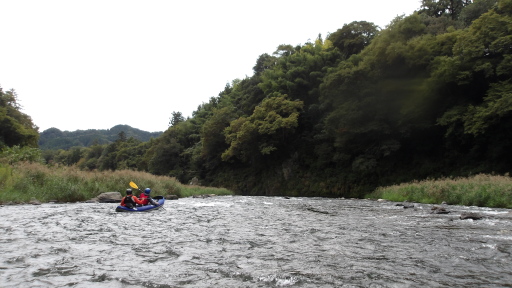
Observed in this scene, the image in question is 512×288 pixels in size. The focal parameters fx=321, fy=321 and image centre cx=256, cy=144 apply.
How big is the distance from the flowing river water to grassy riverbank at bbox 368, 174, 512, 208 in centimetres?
556

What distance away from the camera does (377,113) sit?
30.0 meters

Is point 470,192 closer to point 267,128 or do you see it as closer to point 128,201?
point 128,201

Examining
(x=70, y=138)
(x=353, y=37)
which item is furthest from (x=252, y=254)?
(x=70, y=138)

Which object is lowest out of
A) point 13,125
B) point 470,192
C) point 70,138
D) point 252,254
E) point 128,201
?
point 128,201

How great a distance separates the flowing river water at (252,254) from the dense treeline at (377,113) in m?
17.2

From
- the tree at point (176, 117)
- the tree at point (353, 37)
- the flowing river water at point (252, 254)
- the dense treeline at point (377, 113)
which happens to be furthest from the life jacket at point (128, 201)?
the tree at point (176, 117)

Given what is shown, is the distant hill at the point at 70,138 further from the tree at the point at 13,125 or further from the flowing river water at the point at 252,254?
the flowing river water at the point at 252,254

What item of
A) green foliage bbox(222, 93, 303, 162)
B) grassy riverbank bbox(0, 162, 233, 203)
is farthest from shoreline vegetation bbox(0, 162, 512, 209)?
green foliage bbox(222, 93, 303, 162)

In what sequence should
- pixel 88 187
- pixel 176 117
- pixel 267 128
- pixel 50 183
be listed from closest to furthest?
pixel 50 183
pixel 88 187
pixel 267 128
pixel 176 117

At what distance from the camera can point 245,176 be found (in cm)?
4644

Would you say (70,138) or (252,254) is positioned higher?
(70,138)

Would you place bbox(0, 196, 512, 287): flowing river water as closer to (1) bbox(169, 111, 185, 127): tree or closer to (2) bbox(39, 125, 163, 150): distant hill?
(1) bbox(169, 111, 185, 127): tree

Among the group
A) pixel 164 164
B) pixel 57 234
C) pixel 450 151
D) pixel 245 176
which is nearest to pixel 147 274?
pixel 57 234

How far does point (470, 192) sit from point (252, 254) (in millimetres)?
14124
